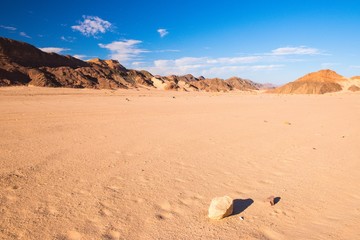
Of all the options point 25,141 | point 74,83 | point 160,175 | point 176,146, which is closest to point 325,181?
point 160,175

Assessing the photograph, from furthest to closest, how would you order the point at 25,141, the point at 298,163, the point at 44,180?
1. the point at 25,141
2. the point at 298,163
3. the point at 44,180

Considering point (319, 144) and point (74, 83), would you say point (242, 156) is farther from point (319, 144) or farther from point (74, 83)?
point (74, 83)

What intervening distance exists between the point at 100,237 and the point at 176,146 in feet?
13.9

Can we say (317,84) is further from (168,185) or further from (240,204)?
(240,204)

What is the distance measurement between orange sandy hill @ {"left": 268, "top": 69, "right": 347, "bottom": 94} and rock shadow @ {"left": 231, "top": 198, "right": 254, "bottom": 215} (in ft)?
289

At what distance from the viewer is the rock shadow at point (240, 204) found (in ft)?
12.8

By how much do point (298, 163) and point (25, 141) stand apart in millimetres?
6305

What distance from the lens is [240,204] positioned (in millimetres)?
4086

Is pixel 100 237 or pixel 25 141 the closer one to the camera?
pixel 100 237

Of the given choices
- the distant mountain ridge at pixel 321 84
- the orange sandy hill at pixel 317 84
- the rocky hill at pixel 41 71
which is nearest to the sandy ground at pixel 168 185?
the rocky hill at pixel 41 71

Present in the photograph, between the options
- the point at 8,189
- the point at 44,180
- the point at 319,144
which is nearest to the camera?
the point at 8,189

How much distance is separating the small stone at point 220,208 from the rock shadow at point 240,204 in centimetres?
24

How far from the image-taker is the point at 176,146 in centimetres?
729

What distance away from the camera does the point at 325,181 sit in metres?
5.12
